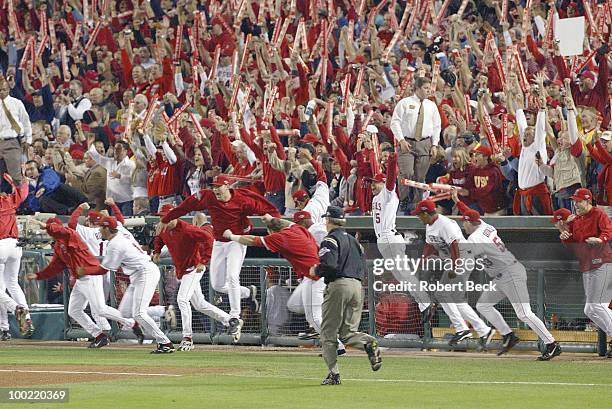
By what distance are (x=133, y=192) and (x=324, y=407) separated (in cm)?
1247

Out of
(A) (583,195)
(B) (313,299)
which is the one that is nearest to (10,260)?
(B) (313,299)

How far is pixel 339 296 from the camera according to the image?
1316cm

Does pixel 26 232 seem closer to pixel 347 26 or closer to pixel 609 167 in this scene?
pixel 347 26

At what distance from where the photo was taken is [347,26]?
2442 cm

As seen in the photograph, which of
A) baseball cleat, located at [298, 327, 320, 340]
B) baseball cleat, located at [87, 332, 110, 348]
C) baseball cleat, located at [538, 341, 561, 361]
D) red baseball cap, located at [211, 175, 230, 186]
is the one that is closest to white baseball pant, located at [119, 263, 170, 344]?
baseball cleat, located at [87, 332, 110, 348]

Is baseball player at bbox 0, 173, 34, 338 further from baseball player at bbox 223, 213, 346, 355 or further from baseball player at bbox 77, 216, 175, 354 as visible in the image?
baseball player at bbox 223, 213, 346, 355

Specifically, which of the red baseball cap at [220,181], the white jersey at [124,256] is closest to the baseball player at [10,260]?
the white jersey at [124,256]

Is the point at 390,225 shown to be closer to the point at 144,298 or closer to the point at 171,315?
the point at 144,298

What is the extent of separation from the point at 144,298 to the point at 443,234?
437 cm

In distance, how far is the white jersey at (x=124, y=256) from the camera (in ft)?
59.6

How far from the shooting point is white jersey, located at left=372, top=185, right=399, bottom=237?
18.3 m

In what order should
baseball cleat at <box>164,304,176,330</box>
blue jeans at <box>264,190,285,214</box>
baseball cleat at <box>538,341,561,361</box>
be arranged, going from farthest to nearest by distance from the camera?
blue jeans at <box>264,190,285,214</box>
baseball cleat at <box>164,304,176,330</box>
baseball cleat at <box>538,341,561,361</box>

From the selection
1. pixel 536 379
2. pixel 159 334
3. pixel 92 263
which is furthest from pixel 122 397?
Answer: pixel 92 263

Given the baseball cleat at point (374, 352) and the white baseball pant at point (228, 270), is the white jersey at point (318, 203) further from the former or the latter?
the baseball cleat at point (374, 352)
